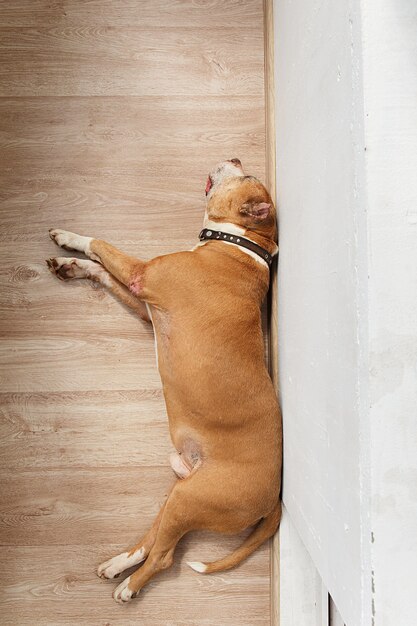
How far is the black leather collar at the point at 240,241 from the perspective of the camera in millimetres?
1715

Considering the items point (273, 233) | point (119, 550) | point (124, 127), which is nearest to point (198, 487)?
point (119, 550)

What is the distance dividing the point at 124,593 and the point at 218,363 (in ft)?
2.69

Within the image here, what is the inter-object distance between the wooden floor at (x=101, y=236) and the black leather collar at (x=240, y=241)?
0.62ft

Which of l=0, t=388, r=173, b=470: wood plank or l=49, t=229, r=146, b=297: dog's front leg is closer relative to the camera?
l=49, t=229, r=146, b=297: dog's front leg

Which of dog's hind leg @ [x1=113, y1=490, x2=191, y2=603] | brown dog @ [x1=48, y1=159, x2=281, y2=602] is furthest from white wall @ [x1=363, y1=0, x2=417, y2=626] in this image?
dog's hind leg @ [x1=113, y1=490, x2=191, y2=603]

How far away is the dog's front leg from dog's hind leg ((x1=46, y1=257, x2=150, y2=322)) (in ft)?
0.11

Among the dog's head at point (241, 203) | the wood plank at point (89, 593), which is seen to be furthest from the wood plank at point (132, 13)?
the wood plank at point (89, 593)

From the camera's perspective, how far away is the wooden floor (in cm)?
189

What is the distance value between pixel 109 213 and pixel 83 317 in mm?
343

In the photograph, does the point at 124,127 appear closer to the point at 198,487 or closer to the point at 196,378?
the point at 196,378

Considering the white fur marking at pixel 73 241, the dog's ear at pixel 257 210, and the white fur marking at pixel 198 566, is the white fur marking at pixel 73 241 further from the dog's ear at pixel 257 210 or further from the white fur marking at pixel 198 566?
the white fur marking at pixel 198 566

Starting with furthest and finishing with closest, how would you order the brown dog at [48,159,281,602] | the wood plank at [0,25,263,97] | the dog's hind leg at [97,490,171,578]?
the wood plank at [0,25,263,97] < the dog's hind leg at [97,490,171,578] < the brown dog at [48,159,281,602]

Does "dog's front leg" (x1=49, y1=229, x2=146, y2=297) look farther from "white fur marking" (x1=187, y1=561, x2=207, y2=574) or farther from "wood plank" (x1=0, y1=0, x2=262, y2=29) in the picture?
"white fur marking" (x1=187, y1=561, x2=207, y2=574)

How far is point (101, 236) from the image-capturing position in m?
1.91
